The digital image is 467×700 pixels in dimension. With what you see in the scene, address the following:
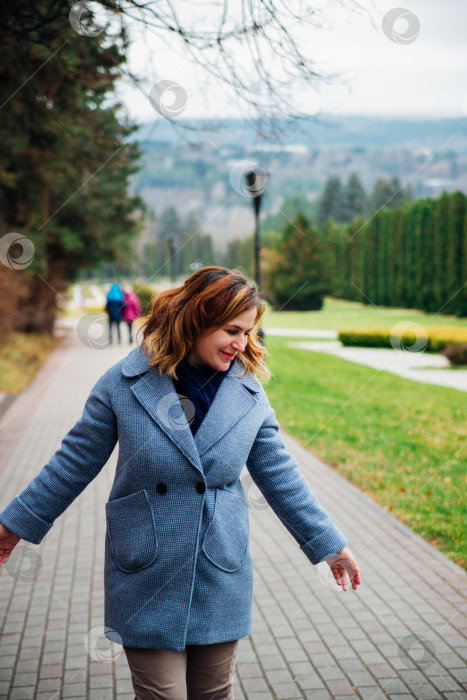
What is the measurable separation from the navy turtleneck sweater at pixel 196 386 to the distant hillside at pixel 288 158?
223 centimetres

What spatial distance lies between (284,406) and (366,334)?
2927mm

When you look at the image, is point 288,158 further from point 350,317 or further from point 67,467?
point 67,467

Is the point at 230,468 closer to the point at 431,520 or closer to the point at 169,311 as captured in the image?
the point at 169,311

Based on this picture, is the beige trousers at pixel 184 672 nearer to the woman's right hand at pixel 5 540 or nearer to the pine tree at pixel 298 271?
the woman's right hand at pixel 5 540

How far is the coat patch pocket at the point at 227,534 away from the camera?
6.48 feet

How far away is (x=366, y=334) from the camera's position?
1359 cm

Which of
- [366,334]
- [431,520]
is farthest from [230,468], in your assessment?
[366,334]

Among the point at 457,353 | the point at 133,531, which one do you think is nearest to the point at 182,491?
the point at 133,531

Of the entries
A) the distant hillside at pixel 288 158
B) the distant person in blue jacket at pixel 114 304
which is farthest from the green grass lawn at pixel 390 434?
the distant person in blue jacket at pixel 114 304

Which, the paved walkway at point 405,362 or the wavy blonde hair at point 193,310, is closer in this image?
the wavy blonde hair at point 193,310

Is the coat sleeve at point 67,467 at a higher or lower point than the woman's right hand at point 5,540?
higher

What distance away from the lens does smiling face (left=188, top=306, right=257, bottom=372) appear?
2.01 m

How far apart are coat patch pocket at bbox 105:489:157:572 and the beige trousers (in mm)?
266

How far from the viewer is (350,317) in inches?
750
